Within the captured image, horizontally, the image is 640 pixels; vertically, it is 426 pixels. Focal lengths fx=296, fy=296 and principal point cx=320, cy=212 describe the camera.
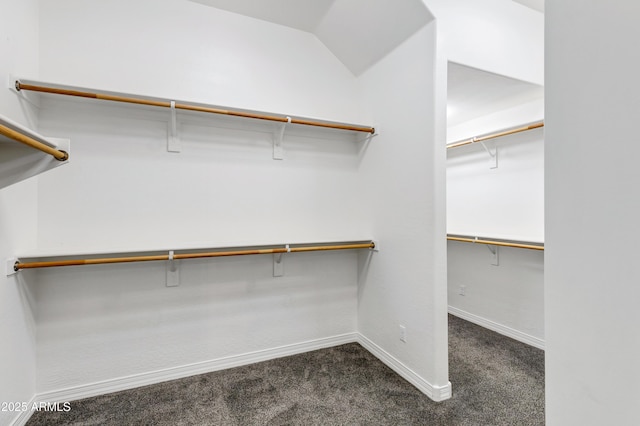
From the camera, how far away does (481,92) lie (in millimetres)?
2527

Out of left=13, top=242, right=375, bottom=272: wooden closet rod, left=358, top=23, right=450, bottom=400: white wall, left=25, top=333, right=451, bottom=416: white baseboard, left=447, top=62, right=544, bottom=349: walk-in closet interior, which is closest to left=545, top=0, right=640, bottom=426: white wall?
left=358, top=23, right=450, bottom=400: white wall

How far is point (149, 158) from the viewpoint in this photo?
6.81 ft

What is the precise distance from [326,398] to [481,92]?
2.66m

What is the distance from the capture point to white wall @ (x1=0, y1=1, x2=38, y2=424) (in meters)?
1.50

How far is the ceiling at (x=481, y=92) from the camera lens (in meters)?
2.19

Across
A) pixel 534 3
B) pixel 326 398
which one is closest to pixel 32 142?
pixel 326 398

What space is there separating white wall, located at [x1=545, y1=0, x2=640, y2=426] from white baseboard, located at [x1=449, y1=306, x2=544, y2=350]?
92.2 inches

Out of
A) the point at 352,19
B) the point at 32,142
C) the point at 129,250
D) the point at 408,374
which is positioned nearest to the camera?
the point at 32,142

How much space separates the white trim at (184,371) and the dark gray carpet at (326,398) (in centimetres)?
5

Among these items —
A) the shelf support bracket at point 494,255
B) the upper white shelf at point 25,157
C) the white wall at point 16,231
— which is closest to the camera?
the upper white shelf at point 25,157

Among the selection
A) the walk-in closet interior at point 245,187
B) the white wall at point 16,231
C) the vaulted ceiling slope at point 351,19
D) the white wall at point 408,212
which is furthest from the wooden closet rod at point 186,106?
the vaulted ceiling slope at point 351,19

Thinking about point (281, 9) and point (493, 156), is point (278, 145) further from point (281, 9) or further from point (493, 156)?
point (493, 156)

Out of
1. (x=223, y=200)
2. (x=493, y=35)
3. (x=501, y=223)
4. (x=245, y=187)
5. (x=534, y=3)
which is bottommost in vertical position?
(x=501, y=223)

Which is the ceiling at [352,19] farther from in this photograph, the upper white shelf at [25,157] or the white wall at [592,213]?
the upper white shelf at [25,157]
